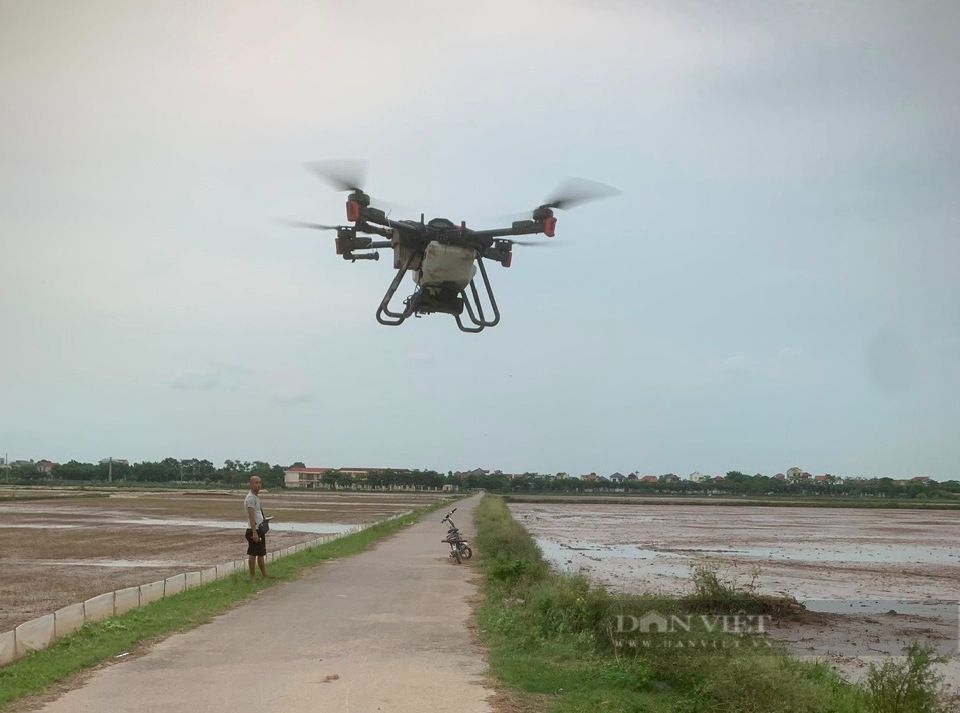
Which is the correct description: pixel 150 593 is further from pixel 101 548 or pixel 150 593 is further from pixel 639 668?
pixel 101 548

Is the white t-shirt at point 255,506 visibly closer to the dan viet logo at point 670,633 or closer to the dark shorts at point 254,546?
the dark shorts at point 254,546

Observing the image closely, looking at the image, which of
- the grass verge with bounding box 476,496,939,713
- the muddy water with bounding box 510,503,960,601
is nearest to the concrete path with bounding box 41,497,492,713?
the grass verge with bounding box 476,496,939,713

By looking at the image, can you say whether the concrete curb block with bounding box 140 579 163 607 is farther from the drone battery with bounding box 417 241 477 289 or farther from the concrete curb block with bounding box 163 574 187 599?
the drone battery with bounding box 417 241 477 289

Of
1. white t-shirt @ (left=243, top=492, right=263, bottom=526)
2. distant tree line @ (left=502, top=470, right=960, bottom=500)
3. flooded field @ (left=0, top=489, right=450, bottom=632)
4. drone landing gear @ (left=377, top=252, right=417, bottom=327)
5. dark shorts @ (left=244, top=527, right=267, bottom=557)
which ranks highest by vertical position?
drone landing gear @ (left=377, top=252, right=417, bottom=327)

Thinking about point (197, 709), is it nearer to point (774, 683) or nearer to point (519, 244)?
point (774, 683)

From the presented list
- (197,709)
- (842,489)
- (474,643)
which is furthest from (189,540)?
(842,489)

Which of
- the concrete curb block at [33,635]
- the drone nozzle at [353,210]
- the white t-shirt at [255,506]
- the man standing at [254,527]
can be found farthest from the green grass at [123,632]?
the drone nozzle at [353,210]

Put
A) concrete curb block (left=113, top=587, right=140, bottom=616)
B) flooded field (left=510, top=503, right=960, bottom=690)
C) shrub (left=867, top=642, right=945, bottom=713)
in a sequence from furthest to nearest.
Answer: flooded field (left=510, top=503, right=960, bottom=690) → concrete curb block (left=113, top=587, right=140, bottom=616) → shrub (left=867, top=642, right=945, bottom=713)
